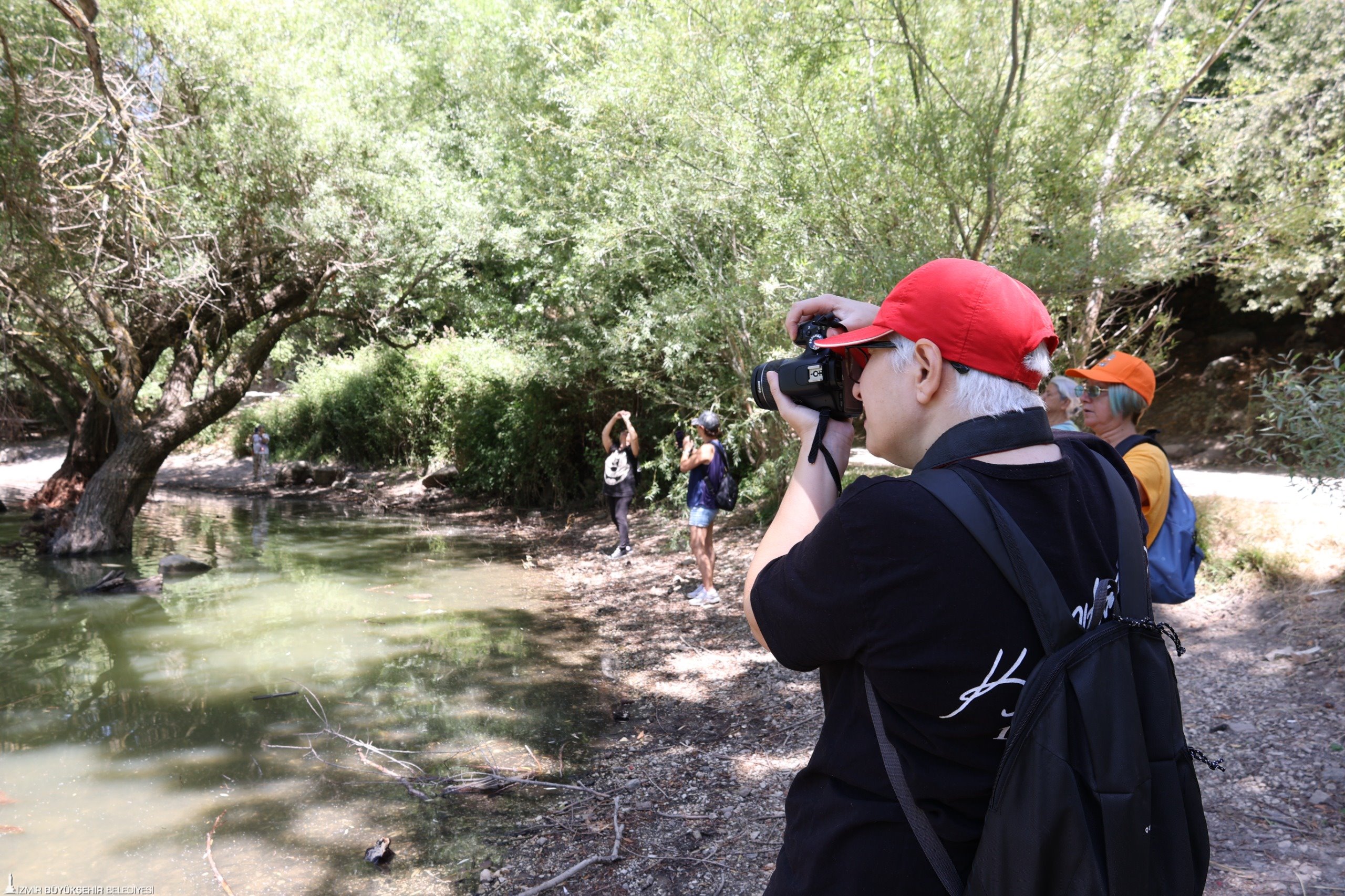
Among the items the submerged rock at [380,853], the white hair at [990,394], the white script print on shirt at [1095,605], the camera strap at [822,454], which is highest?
the white hair at [990,394]

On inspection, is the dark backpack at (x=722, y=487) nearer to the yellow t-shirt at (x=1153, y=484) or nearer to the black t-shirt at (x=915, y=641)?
the yellow t-shirt at (x=1153, y=484)

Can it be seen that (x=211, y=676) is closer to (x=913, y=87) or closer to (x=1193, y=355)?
(x=913, y=87)

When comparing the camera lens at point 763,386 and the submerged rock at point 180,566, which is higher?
the camera lens at point 763,386

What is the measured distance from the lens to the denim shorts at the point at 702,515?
7988 millimetres

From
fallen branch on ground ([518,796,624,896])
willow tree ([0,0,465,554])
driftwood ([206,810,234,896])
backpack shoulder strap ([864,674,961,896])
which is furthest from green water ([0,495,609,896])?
backpack shoulder strap ([864,674,961,896])

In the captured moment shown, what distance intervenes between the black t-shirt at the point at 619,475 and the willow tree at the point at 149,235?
446 cm

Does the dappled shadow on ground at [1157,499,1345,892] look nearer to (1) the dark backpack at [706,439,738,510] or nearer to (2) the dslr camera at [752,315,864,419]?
(2) the dslr camera at [752,315,864,419]

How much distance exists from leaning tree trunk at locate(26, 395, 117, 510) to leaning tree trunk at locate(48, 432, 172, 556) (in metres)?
2.10

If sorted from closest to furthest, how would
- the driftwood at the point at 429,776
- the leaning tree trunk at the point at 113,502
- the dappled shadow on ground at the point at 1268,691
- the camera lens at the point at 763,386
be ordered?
the camera lens at the point at 763,386 < the dappled shadow on ground at the point at 1268,691 < the driftwood at the point at 429,776 < the leaning tree trunk at the point at 113,502

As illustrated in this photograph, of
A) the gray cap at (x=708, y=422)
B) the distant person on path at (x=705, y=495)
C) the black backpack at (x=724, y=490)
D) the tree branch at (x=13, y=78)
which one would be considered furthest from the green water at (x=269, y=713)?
the tree branch at (x=13, y=78)

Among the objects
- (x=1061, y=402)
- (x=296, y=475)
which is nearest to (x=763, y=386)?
(x=1061, y=402)

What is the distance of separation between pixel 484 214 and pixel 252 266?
3.46 m

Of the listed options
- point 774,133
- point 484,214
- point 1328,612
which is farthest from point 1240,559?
point 484,214

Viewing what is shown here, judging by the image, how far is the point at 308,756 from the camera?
16.7ft
